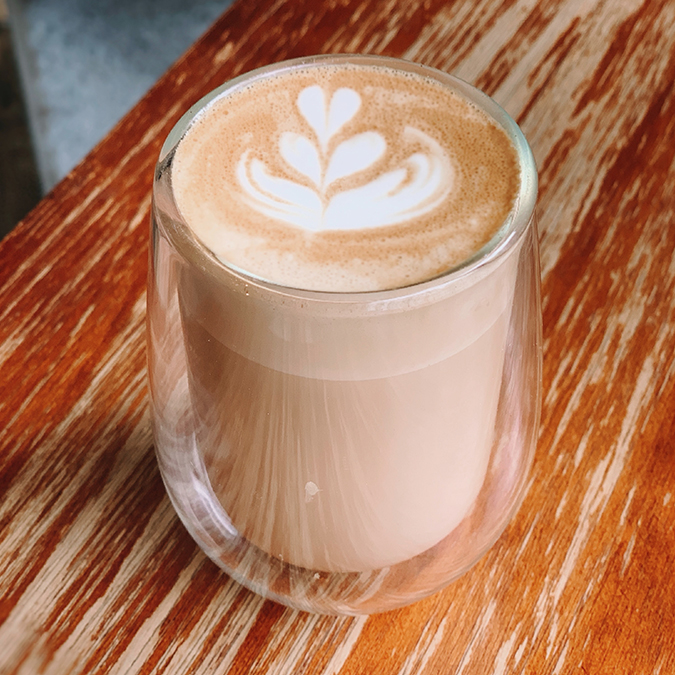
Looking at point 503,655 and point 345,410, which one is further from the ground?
point 345,410

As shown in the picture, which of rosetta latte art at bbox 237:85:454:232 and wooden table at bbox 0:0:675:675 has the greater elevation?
rosetta latte art at bbox 237:85:454:232

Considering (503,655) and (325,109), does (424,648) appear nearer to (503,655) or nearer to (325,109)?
(503,655)

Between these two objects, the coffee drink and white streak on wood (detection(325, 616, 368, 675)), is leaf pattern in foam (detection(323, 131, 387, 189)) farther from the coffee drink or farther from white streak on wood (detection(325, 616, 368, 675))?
white streak on wood (detection(325, 616, 368, 675))

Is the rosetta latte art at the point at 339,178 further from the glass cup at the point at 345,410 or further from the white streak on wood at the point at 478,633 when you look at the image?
the white streak on wood at the point at 478,633

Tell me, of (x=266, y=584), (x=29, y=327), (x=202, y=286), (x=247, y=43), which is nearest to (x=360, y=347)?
(x=202, y=286)

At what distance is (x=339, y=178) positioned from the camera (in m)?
0.41

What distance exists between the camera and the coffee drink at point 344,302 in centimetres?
36

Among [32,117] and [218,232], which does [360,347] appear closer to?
[218,232]

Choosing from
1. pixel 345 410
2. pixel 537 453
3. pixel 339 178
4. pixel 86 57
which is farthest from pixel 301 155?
pixel 86 57

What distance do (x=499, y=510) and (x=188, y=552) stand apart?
7.7 inches

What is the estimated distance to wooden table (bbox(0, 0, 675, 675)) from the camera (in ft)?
1.50

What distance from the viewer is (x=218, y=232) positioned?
38 cm

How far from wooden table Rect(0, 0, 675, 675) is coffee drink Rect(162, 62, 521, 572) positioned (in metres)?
0.06

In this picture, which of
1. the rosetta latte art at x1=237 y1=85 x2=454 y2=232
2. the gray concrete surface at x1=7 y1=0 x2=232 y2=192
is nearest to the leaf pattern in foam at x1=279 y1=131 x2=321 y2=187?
the rosetta latte art at x1=237 y1=85 x2=454 y2=232
